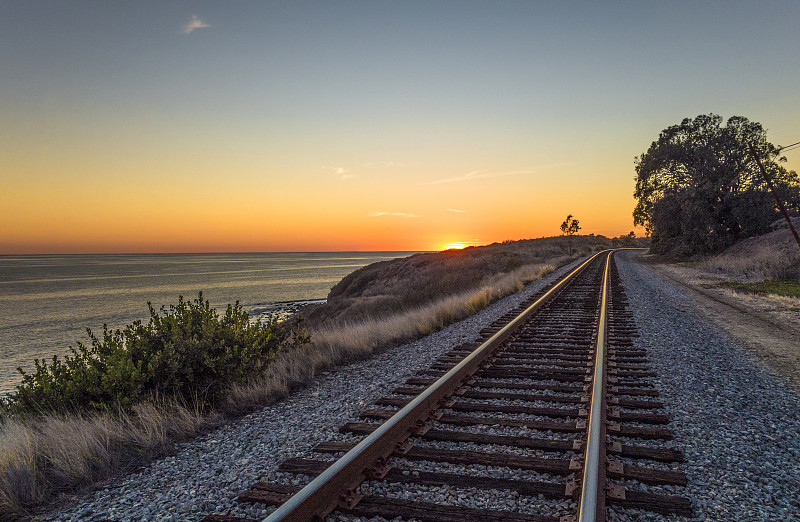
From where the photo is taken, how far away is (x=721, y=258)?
27.2 metres

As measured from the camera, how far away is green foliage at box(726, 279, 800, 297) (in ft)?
48.2

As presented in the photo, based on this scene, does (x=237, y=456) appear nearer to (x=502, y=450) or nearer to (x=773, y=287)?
(x=502, y=450)

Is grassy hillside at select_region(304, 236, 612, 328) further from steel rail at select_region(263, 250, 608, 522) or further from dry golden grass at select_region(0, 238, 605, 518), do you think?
steel rail at select_region(263, 250, 608, 522)

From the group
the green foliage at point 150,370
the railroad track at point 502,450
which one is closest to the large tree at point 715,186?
the railroad track at point 502,450

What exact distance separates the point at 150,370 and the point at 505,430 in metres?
4.51

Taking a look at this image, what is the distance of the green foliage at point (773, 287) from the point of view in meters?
14.7

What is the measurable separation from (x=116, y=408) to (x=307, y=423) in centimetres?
250

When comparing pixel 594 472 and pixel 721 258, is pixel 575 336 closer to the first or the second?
pixel 594 472

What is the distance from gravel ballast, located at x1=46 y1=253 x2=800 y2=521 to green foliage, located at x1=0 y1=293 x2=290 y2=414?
1.12 metres

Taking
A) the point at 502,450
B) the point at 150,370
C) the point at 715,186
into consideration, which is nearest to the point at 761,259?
the point at 715,186

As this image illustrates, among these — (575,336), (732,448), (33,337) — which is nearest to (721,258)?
(575,336)

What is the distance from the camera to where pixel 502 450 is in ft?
12.4

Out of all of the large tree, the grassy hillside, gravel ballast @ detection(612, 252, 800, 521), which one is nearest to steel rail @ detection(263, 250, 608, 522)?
gravel ballast @ detection(612, 252, 800, 521)

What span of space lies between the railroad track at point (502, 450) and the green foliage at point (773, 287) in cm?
1234
